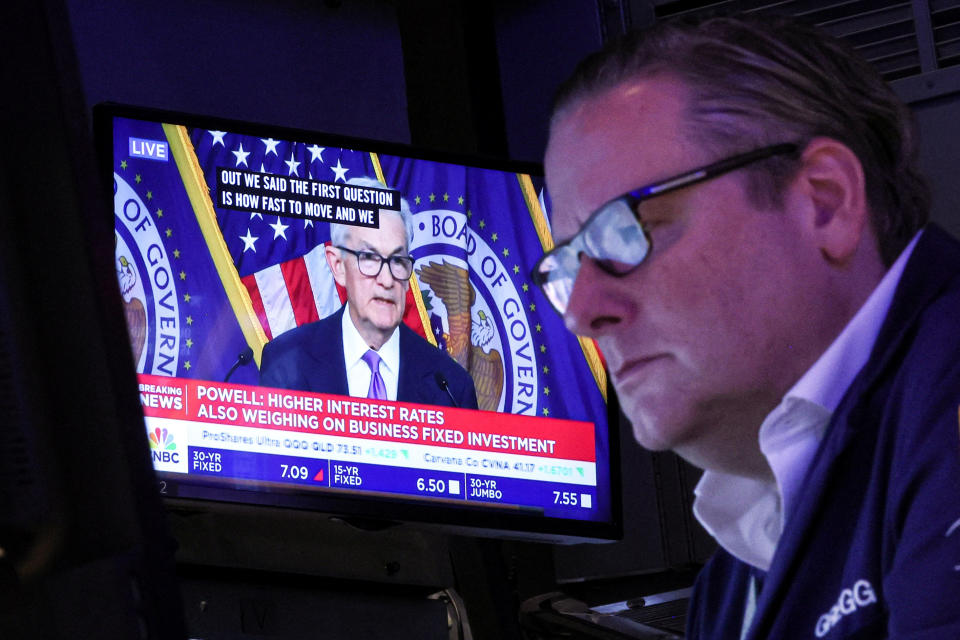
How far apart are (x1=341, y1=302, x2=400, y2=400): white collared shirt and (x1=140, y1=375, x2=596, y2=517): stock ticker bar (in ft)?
0.08

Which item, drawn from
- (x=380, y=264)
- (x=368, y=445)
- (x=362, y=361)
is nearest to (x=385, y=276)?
(x=380, y=264)

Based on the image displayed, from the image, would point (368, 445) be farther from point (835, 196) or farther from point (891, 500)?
point (891, 500)

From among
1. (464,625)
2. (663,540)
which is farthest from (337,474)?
(663,540)

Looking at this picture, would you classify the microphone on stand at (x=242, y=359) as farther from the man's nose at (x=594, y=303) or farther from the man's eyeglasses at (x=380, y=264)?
the man's nose at (x=594, y=303)

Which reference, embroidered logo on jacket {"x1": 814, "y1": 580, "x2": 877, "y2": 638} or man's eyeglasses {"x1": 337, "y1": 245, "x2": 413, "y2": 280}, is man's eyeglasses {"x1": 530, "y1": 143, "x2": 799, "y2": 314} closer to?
embroidered logo on jacket {"x1": 814, "y1": 580, "x2": 877, "y2": 638}

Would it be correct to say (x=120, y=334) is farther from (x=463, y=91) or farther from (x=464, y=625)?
(x=463, y=91)

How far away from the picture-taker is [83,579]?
607 mm

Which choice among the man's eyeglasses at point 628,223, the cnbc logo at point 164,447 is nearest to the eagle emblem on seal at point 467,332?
the cnbc logo at point 164,447

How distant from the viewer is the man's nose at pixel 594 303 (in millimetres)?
1157

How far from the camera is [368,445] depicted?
2.07 metres

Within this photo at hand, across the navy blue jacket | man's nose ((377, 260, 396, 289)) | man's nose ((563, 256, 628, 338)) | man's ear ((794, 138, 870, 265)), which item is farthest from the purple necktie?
the navy blue jacket

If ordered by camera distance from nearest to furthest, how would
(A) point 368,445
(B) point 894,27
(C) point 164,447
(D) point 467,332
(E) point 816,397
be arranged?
(E) point 816,397 < (C) point 164,447 < (A) point 368,445 < (D) point 467,332 < (B) point 894,27

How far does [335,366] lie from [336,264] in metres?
0.16

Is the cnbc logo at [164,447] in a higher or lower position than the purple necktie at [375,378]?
lower
